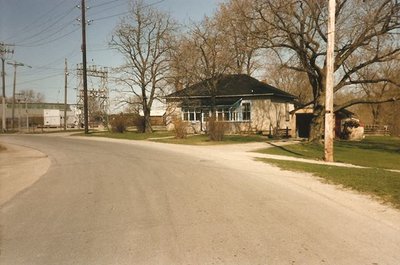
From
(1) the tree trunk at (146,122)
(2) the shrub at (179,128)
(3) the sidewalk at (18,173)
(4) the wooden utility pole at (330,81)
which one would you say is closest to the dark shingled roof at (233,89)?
(1) the tree trunk at (146,122)

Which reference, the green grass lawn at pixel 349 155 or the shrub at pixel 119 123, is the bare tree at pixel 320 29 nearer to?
the green grass lawn at pixel 349 155

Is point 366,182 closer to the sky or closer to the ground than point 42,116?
closer to the ground

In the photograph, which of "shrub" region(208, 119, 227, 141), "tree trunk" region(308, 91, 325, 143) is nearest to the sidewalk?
"shrub" region(208, 119, 227, 141)

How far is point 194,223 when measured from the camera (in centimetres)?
A: 686

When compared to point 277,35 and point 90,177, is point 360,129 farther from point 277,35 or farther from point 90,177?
point 90,177

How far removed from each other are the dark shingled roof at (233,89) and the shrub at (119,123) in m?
5.46

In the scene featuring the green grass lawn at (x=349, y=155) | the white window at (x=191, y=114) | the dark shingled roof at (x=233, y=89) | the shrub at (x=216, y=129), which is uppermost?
the dark shingled roof at (x=233, y=89)

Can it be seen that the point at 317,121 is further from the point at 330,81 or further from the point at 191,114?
the point at 191,114

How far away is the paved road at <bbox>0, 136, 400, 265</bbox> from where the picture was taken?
5328mm

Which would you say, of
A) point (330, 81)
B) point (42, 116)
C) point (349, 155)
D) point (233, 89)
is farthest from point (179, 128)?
point (42, 116)

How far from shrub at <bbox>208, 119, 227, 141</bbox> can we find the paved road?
18.7 meters

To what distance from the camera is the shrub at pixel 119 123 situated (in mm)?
45375

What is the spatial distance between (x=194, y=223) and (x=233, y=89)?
127ft

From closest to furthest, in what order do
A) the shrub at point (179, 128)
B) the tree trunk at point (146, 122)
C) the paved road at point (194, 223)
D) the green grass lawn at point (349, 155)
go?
the paved road at point (194, 223)
the green grass lawn at point (349, 155)
the shrub at point (179, 128)
the tree trunk at point (146, 122)
